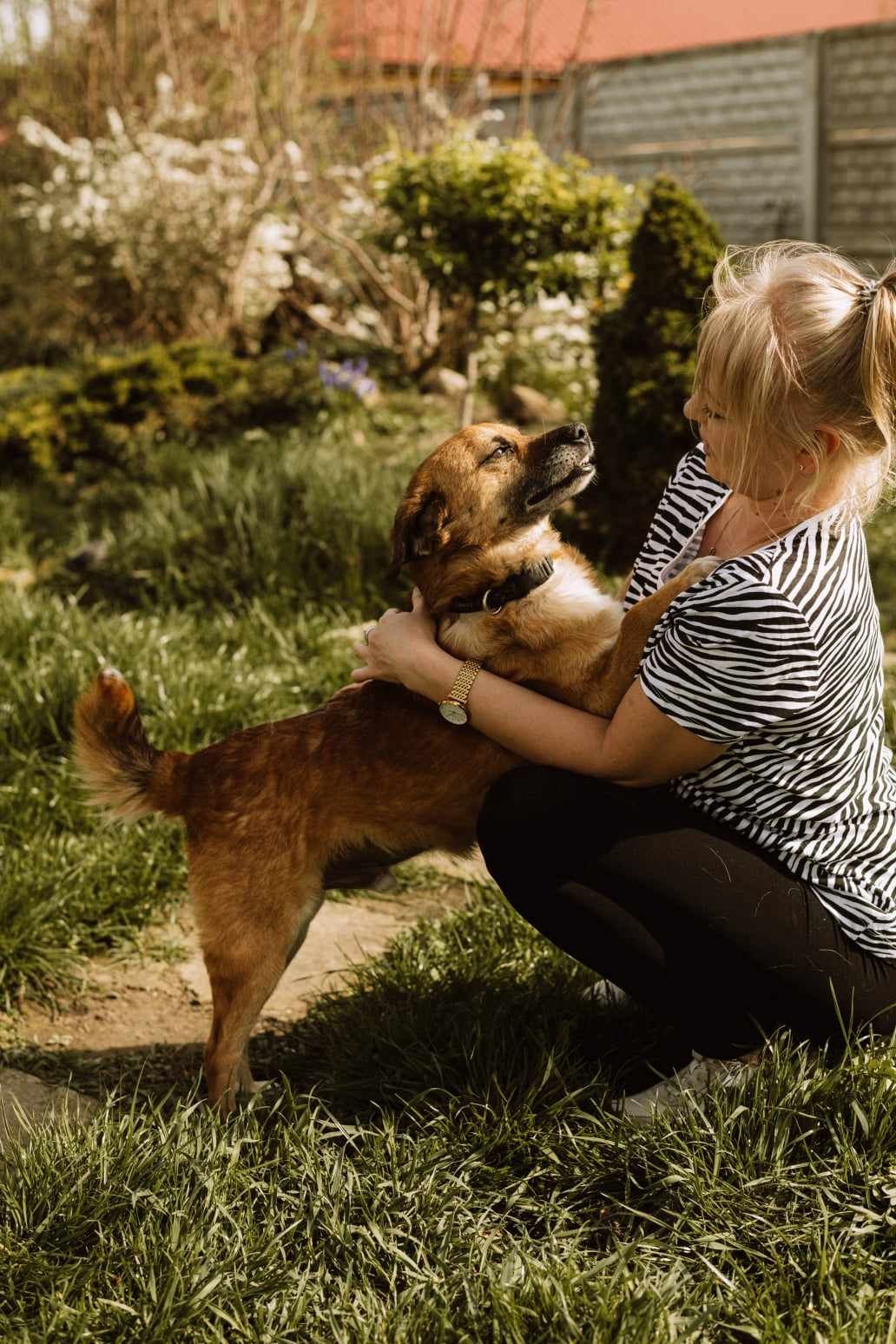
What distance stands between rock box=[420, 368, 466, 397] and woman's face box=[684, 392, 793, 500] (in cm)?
589

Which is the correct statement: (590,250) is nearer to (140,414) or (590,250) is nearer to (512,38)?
(140,414)

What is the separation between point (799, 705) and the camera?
231 centimetres

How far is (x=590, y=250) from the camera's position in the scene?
6.69 metres

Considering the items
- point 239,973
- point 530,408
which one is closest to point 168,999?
point 239,973

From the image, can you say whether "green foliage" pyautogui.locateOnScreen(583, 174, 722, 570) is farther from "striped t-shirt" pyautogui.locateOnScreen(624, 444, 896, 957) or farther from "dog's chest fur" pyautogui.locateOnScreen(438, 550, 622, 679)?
"striped t-shirt" pyautogui.locateOnScreen(624, 444, 896, 957)

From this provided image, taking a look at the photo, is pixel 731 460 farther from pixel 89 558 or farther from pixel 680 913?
pixel 89 558

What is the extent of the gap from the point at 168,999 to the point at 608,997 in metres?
1.21

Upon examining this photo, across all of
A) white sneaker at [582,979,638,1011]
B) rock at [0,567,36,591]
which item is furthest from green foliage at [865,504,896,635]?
rock at [0,567,36,591]

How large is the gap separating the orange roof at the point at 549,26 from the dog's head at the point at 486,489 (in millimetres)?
7510

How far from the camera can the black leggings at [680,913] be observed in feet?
8.00

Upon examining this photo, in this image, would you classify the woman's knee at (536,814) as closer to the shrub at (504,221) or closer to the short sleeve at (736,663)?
the short sleeve at (736,663)

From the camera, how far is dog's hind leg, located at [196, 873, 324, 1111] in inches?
107

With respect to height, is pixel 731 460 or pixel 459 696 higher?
pixel 731 460

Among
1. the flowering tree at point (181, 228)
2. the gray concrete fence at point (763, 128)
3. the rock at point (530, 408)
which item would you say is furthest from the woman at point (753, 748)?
the gray concrete fence at point (763, 128)
